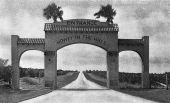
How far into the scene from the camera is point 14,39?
33.2 meters

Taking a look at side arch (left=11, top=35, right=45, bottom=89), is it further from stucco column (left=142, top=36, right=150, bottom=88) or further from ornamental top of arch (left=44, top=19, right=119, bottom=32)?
stucco column (left=142, top=36, right=150, bottom=88)

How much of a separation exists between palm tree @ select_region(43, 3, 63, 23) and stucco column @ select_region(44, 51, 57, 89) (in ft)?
13.0

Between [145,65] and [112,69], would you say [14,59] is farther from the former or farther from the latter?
[145,65]

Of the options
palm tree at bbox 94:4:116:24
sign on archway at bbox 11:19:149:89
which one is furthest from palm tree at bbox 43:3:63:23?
palm tree at bbox 94:4:116:24

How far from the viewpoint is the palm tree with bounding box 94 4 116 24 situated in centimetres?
3306

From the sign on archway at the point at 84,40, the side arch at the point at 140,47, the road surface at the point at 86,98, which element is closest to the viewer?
the road surface at the point at 86,98

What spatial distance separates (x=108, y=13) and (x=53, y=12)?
570cm

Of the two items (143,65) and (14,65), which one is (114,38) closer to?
(143,65)

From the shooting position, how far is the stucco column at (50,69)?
32.4 m

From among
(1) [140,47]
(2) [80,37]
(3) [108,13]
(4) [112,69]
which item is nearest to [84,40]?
(2) [80,37]

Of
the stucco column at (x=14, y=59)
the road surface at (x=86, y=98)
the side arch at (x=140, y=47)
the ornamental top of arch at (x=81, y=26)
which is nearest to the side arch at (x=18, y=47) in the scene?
the stucco column at (x=14, y=59)

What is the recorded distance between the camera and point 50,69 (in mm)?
32438

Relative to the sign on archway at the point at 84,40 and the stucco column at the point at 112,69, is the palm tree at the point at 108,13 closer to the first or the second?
the sign on archway at the point at 84,40

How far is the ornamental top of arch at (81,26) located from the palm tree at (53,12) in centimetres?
152
